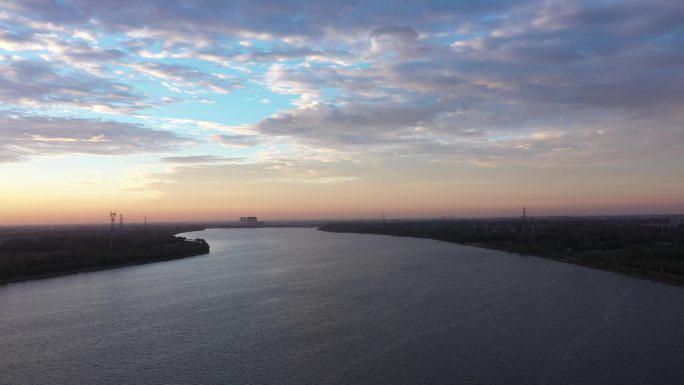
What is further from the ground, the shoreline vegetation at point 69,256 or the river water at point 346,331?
the shoreline vegetation at point 69,256

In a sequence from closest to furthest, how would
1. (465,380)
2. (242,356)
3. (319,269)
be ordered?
(465,380)
(242,356)
(319,269)

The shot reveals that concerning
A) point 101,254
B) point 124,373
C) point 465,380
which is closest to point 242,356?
point 124,373

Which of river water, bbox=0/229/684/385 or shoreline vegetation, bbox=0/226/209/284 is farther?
shoreline vegetation, bbox=0/226/209/284

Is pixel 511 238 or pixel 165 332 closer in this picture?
pixel 165 332

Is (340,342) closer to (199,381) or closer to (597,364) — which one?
(199,381)

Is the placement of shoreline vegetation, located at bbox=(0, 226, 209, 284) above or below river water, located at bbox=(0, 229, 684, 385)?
above

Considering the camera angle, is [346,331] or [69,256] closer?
[346,331]

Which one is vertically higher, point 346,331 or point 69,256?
point 69,256

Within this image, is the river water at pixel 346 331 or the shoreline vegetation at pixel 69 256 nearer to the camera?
the river water at pixel 346 331
